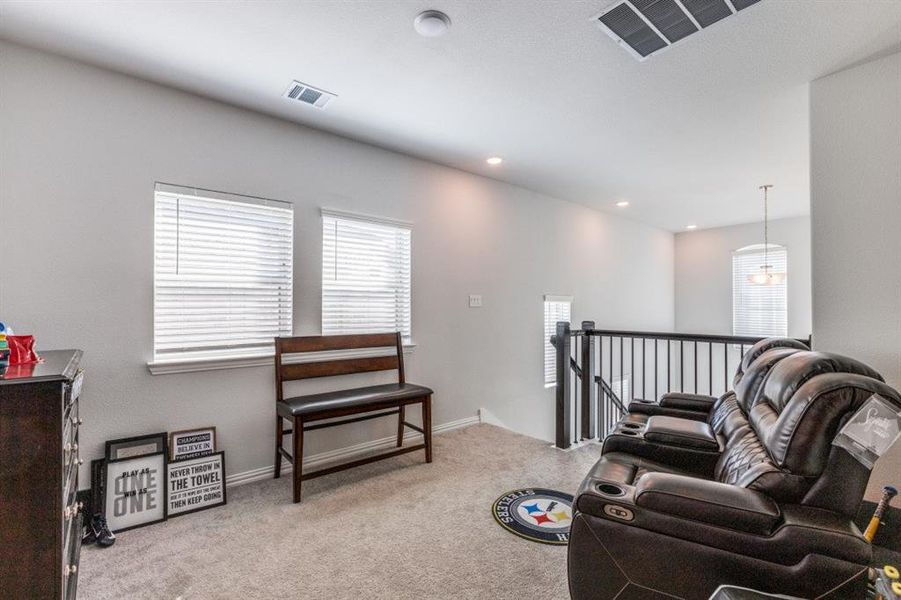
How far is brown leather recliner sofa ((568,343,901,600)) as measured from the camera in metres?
1.24

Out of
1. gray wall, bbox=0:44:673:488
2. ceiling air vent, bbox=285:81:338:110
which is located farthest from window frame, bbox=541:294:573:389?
ceiling air vent, bbox=285:81:338:110

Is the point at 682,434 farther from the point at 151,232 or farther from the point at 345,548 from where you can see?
the point at 151,232

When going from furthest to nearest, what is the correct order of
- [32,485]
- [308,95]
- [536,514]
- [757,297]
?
1. [757,297]
2. [308,95]
3. [536,514]
4. [32,485]

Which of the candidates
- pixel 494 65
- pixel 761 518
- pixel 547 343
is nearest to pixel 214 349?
pixel 494 65

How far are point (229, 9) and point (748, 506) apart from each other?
2911 mm

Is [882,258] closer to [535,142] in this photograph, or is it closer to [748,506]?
[748,506]

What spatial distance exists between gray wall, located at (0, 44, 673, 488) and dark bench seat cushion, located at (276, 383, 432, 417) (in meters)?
0.34

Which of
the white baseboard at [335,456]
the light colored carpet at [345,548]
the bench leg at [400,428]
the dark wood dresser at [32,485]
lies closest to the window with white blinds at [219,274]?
the white baseboard at [335,456]

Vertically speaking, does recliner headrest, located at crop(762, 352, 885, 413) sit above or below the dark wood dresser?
above

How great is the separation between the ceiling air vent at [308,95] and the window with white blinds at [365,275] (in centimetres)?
80

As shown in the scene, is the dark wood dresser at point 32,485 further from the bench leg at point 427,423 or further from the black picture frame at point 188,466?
the bench leg at point 427,423

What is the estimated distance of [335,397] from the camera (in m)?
2.90

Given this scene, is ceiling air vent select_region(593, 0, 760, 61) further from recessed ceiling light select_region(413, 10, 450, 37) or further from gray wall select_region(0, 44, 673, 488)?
gray wall select_region(0, 44, 673, 488)

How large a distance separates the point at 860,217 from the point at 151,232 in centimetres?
425
